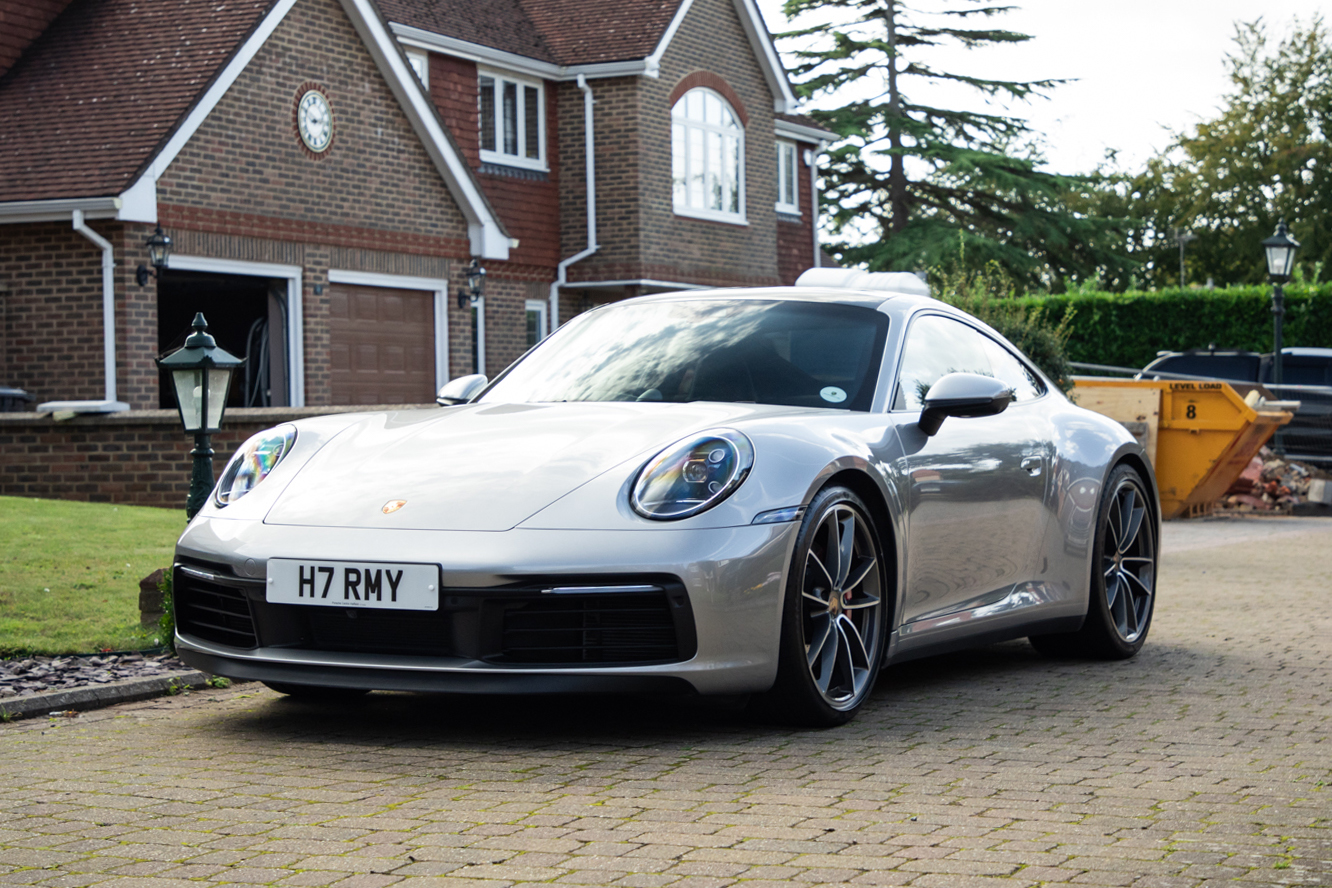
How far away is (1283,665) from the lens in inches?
280

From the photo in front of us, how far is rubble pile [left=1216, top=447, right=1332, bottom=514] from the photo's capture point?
1909 centimetres

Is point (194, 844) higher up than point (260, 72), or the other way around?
point (260, 72)

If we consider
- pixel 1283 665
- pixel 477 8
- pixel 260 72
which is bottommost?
pixel 1283 665

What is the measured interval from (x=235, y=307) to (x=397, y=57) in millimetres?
3633

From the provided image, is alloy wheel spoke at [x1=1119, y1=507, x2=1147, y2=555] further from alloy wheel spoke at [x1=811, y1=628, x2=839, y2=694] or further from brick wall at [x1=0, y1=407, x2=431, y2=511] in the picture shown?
brick wall at [x1=0, y1=407, x2=431, y2=511]

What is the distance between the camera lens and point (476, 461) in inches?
208

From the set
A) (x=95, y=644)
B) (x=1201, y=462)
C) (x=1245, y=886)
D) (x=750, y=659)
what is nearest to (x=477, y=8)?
(x=1201, y=462)

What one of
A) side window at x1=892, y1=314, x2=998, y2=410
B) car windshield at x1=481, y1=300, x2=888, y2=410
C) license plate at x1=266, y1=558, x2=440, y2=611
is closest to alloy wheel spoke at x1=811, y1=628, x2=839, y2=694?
car windshield at x1=481, y1=300, x2=888, y2=410

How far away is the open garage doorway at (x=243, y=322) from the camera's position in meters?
19.8

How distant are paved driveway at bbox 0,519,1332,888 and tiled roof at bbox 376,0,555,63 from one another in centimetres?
1841

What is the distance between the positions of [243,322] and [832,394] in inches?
626

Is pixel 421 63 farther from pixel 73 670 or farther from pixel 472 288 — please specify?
pixel 73 670

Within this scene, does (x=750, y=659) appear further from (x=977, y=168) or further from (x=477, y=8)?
(x=977, y=168)

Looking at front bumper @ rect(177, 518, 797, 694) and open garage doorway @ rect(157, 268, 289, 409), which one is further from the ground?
open garage doorway @ rect(157, 268, 289, 409)
